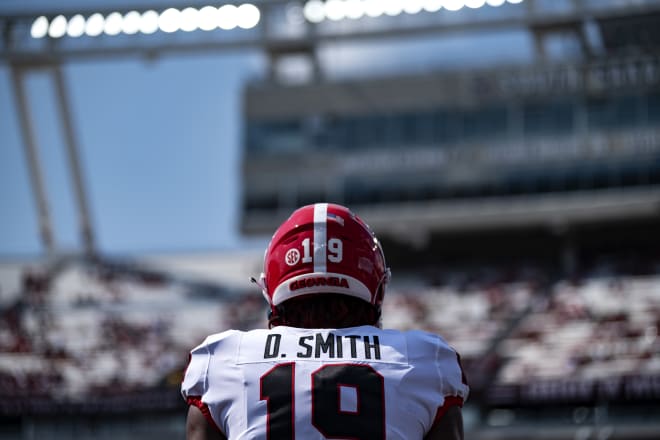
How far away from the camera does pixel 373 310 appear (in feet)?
7.64

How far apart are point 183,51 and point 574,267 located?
401 inches

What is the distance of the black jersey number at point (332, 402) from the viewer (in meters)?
2.06

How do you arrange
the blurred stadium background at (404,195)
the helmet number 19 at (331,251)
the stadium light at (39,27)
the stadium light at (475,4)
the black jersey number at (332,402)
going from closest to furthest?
the black jersey number at (332,402)
the helmet number 19 at (331,251)
the blurred stadium background at (404,195)
the stadium light at (475,4)
the stadium light at (39,27)

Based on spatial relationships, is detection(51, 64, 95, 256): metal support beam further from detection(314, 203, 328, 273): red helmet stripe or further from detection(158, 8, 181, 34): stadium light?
detection(314, 203, 328, 273): red helmet stripe

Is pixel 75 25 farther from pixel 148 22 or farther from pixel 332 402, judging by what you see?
pixel 332 402

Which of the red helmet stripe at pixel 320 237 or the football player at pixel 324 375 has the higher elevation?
the red helmet stripe at pixel 320 237

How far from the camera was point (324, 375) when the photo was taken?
2.11 metres

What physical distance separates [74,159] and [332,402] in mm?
27389

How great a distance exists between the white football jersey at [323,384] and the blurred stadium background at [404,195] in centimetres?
1639

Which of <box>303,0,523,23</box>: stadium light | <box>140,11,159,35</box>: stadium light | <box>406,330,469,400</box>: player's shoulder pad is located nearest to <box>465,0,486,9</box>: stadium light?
<box>303,0,523,23</box>: stadium light

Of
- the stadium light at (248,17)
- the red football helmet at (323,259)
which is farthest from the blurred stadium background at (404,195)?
the red football helmet at (323,259)

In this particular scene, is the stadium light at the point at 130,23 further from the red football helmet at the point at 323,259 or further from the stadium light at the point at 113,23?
the red football helmet at the point at 323,259

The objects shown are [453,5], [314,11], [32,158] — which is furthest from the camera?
[32,158]

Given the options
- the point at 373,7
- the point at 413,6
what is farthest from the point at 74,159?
the point at 413,6
